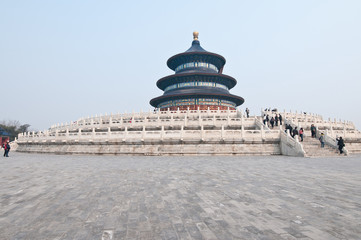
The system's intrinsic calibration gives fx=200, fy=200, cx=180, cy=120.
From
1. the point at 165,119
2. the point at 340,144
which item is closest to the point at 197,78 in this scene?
the point at 165,119

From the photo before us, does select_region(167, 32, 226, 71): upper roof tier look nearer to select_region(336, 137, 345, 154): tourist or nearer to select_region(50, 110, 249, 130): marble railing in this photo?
select_region(50, 110, 249, 130): marble railing

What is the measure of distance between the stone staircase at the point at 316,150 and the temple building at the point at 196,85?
21182 millimetres

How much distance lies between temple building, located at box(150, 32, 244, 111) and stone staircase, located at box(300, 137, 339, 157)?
21.2 meters

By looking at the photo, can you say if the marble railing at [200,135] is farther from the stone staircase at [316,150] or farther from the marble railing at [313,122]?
the marble railing at [313,122]

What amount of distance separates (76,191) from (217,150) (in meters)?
13.7

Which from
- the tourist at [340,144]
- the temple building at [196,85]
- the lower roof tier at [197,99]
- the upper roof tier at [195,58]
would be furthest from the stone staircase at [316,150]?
the upper roof tier at [195,58]

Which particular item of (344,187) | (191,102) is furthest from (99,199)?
(191,102)

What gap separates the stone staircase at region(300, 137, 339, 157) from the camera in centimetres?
1667

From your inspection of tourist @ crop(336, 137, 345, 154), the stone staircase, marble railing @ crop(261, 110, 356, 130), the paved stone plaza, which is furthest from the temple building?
the paved stone plaza

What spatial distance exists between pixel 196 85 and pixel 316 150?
32.8 m

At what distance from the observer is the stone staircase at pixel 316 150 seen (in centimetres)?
1667

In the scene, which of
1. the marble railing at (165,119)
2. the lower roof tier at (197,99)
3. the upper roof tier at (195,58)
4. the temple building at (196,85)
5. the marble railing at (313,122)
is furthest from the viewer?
the upper roof tier at (195,58)

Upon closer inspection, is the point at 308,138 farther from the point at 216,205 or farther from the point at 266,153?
the point at 216,205

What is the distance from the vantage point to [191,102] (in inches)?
1738
